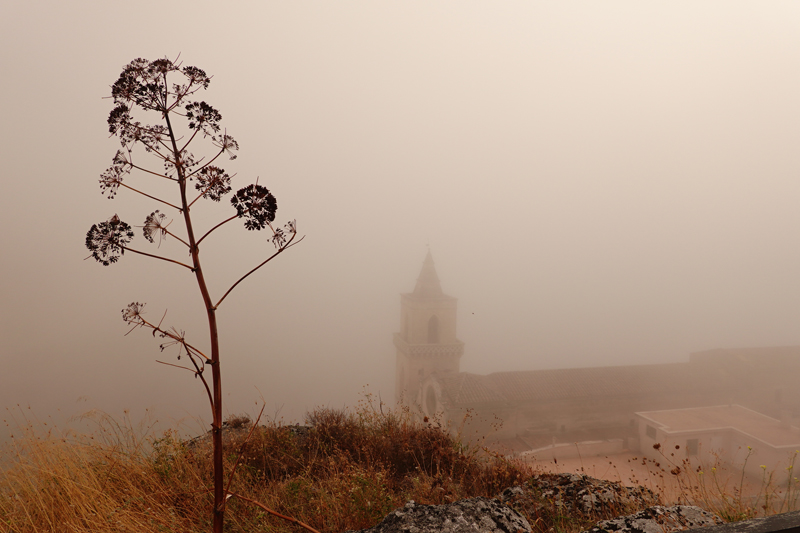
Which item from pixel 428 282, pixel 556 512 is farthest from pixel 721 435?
pixel 556 512

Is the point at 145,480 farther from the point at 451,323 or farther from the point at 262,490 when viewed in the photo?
the point at 451,323

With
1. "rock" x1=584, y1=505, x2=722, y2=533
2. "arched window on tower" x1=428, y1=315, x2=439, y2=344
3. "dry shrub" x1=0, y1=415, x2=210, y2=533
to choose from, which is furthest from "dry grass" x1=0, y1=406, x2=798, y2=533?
"arched window on tower" x1=428, y1=315, x2=439, y2=344

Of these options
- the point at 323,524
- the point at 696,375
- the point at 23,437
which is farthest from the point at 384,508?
the point at 696,375

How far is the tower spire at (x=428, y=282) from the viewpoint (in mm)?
31984

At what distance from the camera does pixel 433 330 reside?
105 feet

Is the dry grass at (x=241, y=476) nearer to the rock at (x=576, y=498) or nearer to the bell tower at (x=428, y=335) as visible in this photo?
the rock at (x=576, y=498)

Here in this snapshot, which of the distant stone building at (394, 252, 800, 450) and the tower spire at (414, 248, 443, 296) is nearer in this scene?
the distant stone building at (394, 252, 800, 450)

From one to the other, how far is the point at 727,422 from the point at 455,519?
2625cm

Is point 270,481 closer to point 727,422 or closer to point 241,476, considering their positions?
point 241,476

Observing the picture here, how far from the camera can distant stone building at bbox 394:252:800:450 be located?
2306cm

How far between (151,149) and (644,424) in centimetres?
2372

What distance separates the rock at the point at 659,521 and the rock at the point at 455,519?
1.28ft

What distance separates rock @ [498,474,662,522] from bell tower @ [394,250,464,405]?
2817 cm

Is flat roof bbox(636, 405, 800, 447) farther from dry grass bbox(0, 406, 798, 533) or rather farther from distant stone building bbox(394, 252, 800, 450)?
dry grass bbox(0, 406, 798, 533)
